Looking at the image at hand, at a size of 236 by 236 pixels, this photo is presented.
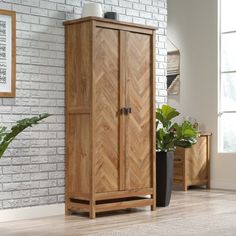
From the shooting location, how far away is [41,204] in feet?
18.7

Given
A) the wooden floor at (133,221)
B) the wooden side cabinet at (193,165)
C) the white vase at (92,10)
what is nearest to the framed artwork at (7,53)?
the white vase at (92,10)

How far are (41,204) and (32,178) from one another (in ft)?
0.95

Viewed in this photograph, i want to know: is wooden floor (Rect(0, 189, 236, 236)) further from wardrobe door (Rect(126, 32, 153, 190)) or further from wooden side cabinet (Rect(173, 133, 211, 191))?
wooden side cabinet (Rect(173, 133, 211, 191))

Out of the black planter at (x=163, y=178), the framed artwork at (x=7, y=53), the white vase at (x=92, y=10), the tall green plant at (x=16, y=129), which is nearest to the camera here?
the tall green plant at (x=16, y=129)

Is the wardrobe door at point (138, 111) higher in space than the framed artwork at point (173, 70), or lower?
lower

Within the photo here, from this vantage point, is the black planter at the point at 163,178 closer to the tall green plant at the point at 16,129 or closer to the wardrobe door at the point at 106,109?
the wardrobe door at the point at 106,109

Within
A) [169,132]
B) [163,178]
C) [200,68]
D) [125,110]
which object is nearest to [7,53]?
[125,110]

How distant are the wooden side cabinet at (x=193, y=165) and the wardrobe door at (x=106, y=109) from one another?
105 inches

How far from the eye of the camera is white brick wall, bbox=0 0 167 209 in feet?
17.9

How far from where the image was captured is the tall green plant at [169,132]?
21.6ft

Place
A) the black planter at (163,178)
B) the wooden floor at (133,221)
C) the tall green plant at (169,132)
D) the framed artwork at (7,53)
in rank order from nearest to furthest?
the wooden floor at (133,221) → the framed artwork at (7,53) → the black planter at (163,178) → the tall green plant at (169,132)

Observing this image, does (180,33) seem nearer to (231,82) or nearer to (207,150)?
(231,82)

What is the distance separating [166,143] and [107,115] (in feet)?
3.68

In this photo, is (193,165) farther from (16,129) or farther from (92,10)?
(16,129)
